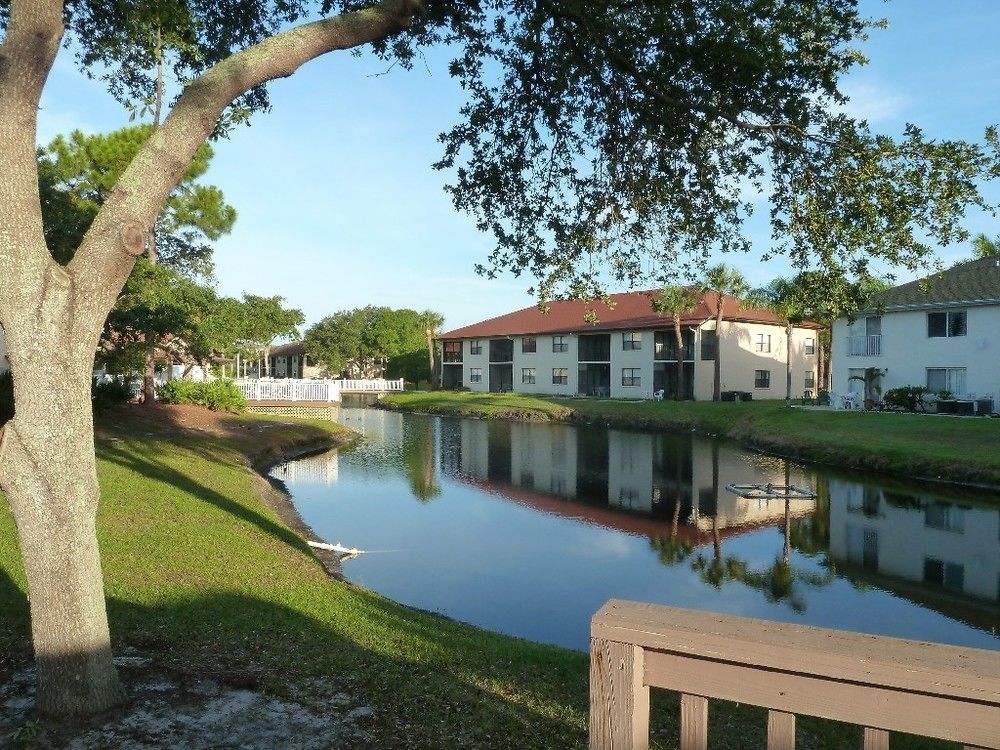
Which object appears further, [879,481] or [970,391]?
[970,391]

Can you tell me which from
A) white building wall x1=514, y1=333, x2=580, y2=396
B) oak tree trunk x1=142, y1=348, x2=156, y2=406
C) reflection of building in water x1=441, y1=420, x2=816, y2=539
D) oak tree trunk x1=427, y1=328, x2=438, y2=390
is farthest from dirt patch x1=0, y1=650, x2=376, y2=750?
oak tree trunk x1=427, y1=328, x2=438, y2=390

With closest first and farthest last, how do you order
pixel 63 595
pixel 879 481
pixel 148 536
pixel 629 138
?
pixel 63 595
pixel 629 138
pixel 148 536
pixel 879 481

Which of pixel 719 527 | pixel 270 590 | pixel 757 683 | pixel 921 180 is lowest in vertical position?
pixel 719 527

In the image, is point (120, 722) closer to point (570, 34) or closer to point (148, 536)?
point (148, 536)

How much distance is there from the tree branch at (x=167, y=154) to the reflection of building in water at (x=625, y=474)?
46.8ft

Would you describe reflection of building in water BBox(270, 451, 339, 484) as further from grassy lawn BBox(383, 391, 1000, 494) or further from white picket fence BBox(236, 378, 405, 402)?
grassy lawn BBox(383, 391, 1000, 494)

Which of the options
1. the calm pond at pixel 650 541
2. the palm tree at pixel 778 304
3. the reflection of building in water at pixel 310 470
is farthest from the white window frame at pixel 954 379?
the reflection of building in water at pixel 310 470

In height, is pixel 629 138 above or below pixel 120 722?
above

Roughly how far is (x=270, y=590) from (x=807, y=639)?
292 inches

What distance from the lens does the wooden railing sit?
2117 mm

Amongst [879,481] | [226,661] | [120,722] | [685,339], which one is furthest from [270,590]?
[685,339]

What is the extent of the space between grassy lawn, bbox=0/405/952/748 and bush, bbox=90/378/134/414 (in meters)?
13.8

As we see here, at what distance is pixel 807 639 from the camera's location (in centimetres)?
234

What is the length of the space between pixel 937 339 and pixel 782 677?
40.0 meters
